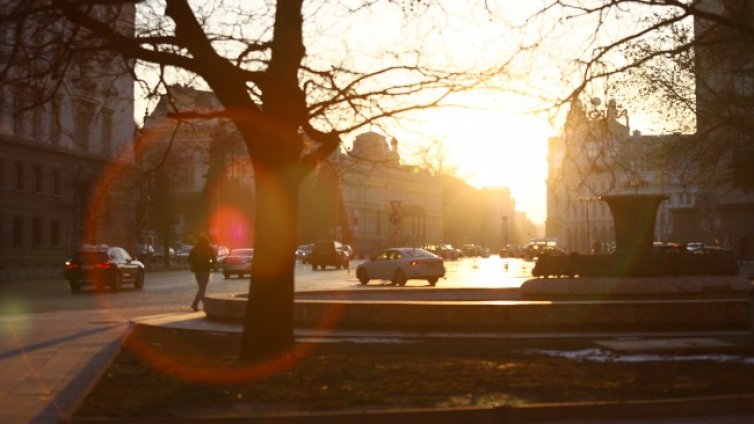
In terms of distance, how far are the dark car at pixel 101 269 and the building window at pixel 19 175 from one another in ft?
88.7

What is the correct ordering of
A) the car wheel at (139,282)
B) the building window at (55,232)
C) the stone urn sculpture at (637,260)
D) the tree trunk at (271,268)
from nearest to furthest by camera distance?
the tree trunk at (271,268), the stone urn sculpture at (637,260), the car wheel at (139,282), the building window at (55,232)

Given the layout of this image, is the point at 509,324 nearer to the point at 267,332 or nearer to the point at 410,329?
the point at 410,329

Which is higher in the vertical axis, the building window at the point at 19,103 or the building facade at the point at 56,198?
the building facade at the point at 56,198

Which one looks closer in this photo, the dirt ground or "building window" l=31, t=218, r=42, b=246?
the dirt ground

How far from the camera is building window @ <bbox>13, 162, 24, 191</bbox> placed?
71.4 m

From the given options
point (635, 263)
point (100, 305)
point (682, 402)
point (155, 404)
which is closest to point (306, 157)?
point (155, 404)

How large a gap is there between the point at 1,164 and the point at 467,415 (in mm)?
63505

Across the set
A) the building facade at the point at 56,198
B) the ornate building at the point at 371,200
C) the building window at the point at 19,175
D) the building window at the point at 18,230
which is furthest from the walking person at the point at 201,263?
the building window at the point at 18,230

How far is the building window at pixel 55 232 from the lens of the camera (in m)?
78.1

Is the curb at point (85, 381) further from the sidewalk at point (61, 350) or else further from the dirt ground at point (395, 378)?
the dirt ground at point (395, 378)

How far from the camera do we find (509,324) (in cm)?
1912

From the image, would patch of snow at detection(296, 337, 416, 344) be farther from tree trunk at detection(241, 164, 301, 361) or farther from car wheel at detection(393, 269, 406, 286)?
car wheel at detection(393, 269, 406, 286)

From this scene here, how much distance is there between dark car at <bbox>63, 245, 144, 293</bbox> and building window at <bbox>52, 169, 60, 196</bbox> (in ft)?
103

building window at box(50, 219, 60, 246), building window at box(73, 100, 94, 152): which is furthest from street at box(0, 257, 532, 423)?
building window at box(50, 219, 60, 246)
